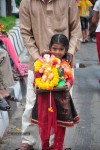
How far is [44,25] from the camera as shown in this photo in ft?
17.1

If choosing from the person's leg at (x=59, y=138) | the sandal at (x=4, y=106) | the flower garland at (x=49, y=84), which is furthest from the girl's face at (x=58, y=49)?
the sandal at (x=4, y=106)

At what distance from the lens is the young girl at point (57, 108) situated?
16.2 feet

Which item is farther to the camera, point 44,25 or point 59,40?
point 44,25

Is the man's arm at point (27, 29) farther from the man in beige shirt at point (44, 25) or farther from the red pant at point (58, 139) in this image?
the red pant at point (58, 139)

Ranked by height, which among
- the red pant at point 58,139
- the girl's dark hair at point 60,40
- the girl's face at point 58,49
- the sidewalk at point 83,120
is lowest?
the sidewalk at point 83,120

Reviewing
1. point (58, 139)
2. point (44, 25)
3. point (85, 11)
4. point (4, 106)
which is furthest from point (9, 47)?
point (85, 11)

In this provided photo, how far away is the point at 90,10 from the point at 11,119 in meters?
11.4

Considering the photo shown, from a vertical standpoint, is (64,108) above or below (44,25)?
below

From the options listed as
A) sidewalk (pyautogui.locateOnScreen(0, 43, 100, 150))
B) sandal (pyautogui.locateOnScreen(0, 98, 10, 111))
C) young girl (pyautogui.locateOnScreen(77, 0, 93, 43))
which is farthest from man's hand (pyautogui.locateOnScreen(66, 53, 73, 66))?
young girl (pyautogui.locateOnScreen(77, 0, 93, 43))

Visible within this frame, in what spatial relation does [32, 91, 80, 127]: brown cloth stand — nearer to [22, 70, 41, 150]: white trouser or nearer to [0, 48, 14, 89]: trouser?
[22, 70, 41, 150]: white trouser

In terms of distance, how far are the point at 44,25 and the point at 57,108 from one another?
88 cm

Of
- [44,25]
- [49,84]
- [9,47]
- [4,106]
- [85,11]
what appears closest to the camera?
[49,84]

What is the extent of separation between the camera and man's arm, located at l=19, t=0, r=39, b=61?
17.2 feet

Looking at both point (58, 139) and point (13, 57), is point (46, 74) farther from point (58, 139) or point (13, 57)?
point (13, 57)
